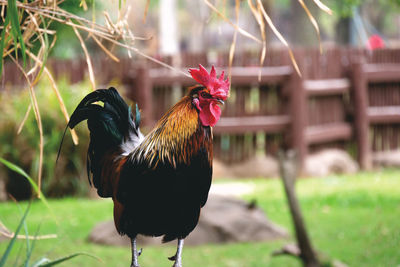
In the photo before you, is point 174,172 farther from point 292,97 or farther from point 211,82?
point 292,97

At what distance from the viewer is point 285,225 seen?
7.95 m

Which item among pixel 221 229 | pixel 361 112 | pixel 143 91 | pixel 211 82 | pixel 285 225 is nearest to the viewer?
pixel 211 82

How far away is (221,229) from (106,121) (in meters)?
4.79

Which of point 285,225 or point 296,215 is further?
point 285,225

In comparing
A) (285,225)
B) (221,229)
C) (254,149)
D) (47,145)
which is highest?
(47,145)

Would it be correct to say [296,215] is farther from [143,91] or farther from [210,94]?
[143,91]

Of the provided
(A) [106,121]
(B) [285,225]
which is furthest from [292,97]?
(A) [106,121]

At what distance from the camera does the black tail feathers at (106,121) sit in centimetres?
229

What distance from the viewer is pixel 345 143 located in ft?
43.3

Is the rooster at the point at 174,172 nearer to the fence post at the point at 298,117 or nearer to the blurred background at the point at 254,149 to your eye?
the blurred background at the point at 254,149

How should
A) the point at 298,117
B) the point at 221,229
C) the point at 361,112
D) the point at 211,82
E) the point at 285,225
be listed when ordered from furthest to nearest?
1. the point at 361,112
2. the point at 298,117
3. the point at 285,225
4. the point at 221,229
5. the point at 211,82

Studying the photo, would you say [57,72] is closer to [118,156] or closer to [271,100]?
[271,100]

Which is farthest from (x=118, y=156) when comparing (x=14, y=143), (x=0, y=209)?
(x=14, y=143)

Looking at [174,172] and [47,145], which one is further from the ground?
[174,172]
